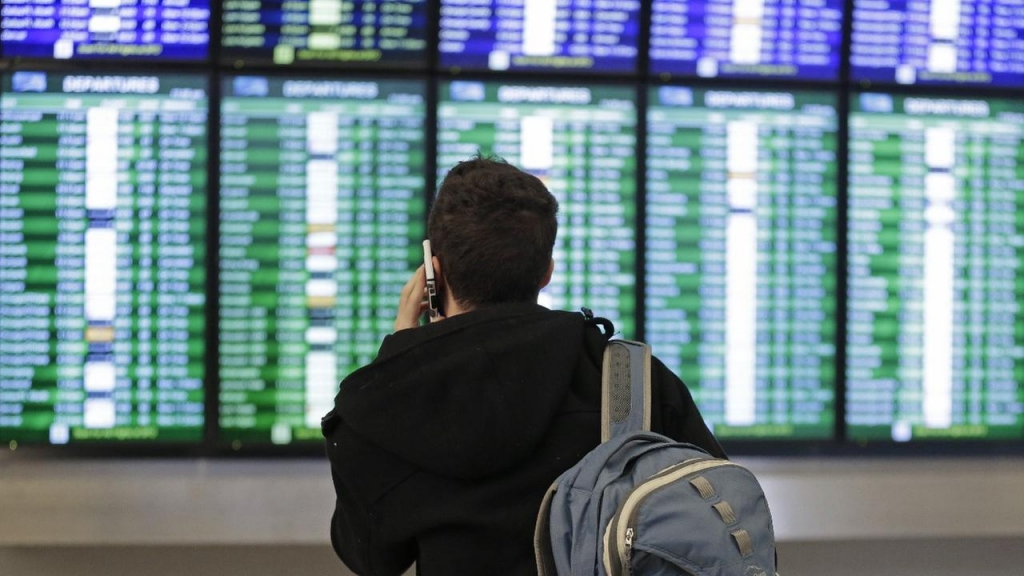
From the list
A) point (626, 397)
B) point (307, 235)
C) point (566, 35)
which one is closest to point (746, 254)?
point (566, 35)

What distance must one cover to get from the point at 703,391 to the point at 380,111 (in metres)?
1.46

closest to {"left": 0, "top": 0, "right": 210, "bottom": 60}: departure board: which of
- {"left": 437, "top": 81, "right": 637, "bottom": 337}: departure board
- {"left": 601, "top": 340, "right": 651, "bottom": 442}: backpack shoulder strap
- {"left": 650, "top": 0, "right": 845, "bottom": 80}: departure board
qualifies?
{"left": 437, "top": 81, "right": 637, "bottom": 337}: departure board

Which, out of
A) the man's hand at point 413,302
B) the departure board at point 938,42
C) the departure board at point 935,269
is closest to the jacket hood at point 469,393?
the man's hand at point 413,302

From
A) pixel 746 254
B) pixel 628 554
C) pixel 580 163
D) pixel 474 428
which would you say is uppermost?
pixel 580 163

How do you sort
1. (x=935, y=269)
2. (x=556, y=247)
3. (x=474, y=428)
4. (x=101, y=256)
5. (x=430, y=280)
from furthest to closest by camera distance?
(x=935, y=269) → (x=556, y=247) → (x=101, y=256) → (x=430, y=280) → (x=474, y=428)

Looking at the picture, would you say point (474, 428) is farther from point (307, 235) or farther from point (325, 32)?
point (325, 32)

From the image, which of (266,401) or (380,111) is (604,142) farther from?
(266,401)

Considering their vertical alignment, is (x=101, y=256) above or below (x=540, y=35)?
below

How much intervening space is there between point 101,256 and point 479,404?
2336mm

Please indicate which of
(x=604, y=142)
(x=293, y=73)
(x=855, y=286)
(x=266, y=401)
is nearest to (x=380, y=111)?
(x=293, y=73)

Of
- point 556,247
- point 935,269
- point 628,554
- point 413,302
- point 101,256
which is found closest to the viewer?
Result: point 628,554

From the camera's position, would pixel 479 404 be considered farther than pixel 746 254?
No

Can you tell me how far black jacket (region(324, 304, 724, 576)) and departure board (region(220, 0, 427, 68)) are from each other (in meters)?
2.13

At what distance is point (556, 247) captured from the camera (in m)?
3.63
